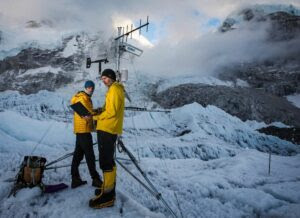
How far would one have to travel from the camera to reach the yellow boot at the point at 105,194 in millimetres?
3424

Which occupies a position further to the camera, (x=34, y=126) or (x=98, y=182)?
(x=34, y=126)

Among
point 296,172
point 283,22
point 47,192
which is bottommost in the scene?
point 296,172

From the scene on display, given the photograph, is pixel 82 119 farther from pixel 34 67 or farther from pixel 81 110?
pixel 34 67

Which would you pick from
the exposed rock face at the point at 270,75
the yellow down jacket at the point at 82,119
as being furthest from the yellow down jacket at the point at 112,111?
the exposed rock face at the point at 270,75

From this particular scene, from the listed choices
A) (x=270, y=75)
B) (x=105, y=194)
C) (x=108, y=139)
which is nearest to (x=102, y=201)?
(x=105, y=194)

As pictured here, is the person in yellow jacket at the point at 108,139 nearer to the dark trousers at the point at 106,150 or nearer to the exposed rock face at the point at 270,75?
the dark trousers at the point at 106,150

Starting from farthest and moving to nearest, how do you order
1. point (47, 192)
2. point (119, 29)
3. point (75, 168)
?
point (119, 29), point (75, 168), point (47, 192)

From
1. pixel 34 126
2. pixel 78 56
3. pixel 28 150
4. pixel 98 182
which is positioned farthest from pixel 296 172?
pixel 78 56

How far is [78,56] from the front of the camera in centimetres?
13650

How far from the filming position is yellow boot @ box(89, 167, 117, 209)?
3.42m

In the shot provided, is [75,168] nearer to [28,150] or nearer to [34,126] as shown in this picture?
[28,150]

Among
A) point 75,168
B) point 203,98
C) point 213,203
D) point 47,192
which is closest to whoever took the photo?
point 47,192

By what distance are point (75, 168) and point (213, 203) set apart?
2594mm

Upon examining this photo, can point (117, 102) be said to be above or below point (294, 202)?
above
